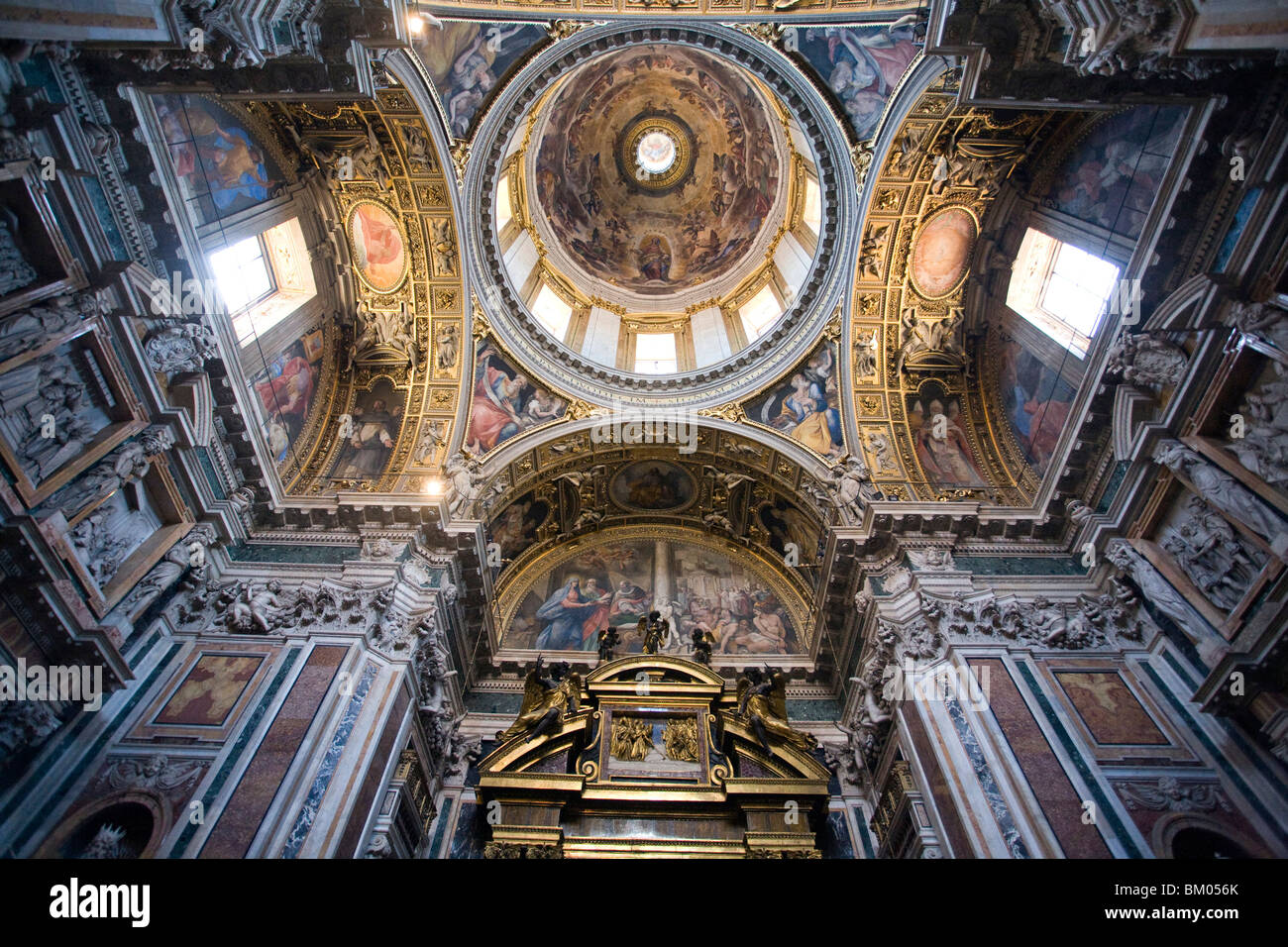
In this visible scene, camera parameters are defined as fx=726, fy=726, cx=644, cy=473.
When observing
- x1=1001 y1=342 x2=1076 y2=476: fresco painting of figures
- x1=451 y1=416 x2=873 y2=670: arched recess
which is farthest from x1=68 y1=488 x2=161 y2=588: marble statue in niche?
x1=1001 y1=342 x2=1076 y2=476: fresco painting of figures

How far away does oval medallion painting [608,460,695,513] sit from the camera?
17.5 meters

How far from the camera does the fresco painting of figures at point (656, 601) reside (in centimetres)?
1566

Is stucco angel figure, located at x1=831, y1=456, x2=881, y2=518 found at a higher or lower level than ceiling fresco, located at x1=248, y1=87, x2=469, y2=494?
lower

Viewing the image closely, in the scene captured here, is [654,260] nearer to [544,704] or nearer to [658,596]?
[658,596]

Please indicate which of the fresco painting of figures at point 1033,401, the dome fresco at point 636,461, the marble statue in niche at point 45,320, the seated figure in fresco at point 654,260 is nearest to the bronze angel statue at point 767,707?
the dome fresco at point 636,461

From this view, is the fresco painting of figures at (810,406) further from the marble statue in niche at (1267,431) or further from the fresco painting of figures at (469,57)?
the fresco painting of figures at (469,57)

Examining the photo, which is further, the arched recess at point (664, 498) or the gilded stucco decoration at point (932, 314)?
the arched recess at point (664, 498)

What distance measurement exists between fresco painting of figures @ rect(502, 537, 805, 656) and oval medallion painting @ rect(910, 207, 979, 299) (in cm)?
745

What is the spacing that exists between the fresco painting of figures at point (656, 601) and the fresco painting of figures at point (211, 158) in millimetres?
9585

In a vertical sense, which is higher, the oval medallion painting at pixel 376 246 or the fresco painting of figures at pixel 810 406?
the oval medallion painting at pixel 376 246

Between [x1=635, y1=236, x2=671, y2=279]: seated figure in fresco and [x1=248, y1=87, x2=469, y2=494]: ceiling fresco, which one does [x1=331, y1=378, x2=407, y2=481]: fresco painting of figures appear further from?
[x1=635, y1=236, x2=671, y2=279]: seated figure in fresco

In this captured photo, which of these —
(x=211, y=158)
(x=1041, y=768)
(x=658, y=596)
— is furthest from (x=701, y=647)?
(x=211, y=158)

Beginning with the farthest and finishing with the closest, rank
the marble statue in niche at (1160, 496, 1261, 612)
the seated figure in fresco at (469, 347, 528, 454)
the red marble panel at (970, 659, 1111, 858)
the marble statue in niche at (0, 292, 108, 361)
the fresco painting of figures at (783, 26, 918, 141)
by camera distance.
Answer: the seated figure in fresco at (469, 347, 528, 454), the fresco painting of figures at (783, 26, 918, 141), the marble statue in niche at (1160, 496, 1261, 612), the red marble panel at (970, 659, 1111, 858), the marble statue in niche at (0, 292, 108, 361)

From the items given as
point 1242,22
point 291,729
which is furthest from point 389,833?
point 1242,22
